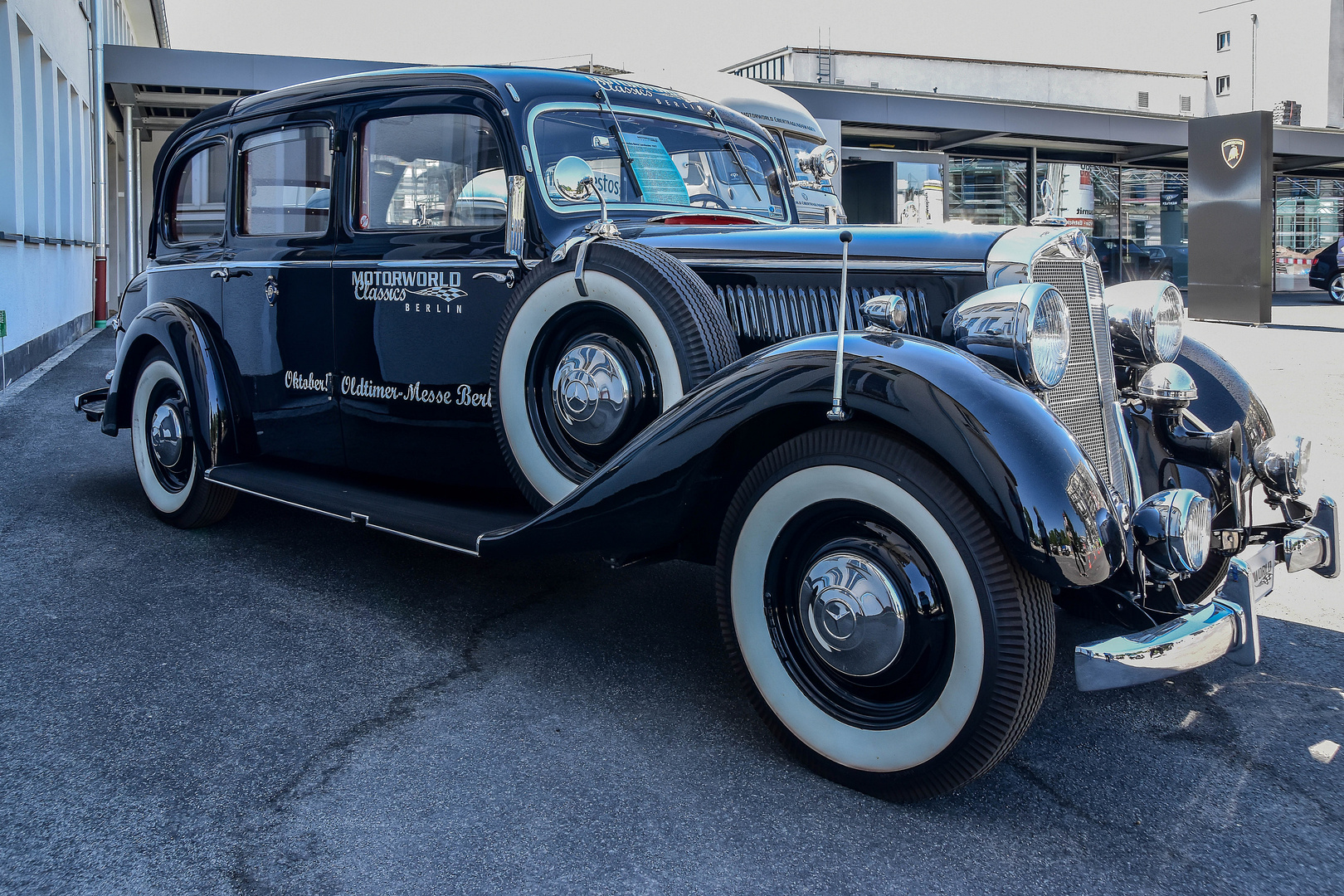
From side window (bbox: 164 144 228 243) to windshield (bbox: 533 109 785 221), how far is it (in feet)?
5.94

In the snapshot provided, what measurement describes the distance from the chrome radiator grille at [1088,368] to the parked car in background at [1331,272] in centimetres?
2075

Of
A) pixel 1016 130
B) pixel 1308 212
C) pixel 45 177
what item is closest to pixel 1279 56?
pixel 1308 212

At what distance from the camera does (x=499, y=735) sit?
2.69m

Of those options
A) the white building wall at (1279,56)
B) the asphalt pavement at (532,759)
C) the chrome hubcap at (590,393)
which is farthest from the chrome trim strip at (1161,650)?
the white building wall at (1279,56)

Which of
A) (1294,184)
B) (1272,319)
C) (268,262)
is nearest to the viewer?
(268,262)

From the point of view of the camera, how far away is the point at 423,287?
3.70 meters

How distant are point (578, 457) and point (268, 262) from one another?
183cm

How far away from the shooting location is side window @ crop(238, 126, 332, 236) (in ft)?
13.4

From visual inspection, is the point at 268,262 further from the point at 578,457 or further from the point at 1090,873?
the point at 1090,873

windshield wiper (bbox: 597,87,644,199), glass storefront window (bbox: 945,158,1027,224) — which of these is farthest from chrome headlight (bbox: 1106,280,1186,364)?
glass storefront window (bbox: 945,158,1027,224)

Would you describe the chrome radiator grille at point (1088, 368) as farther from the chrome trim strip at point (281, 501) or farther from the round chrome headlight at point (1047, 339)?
the chrome trim strip at point (281, 501)

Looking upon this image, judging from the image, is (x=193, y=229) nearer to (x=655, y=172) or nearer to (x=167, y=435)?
(x=167, y=435)

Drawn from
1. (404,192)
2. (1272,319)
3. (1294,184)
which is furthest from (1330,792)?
(1294,184)

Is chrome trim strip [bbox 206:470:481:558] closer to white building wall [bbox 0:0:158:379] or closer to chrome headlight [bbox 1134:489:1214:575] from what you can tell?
chrome headlight [bbox 1134:489:1214:575]
